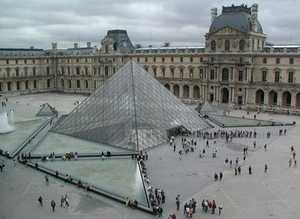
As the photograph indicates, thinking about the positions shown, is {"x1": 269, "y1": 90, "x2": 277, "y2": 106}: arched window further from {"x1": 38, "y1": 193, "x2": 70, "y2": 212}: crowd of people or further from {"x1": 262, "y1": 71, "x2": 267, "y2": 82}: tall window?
{"x1": 38, "y1": 193, "x2": 70, "y2": 212}: crowd of people

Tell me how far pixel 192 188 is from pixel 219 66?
33675mm

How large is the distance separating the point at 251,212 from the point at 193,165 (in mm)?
7612

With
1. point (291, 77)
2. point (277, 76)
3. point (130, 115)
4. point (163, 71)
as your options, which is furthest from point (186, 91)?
point (130, 115)

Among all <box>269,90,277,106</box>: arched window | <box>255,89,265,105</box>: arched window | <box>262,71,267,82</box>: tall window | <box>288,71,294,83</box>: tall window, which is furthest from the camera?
<box>255,89,265,105</box>: arched window

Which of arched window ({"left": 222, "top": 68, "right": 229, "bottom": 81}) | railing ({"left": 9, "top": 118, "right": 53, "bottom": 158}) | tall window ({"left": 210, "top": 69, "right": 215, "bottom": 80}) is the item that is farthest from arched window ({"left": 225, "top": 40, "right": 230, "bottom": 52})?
railing ({"left": 9, "top": 118, "right": 53, "bottom": 158})

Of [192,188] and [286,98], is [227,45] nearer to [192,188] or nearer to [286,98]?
[286,98]

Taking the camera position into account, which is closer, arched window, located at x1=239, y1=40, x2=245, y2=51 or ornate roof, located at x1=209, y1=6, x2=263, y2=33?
ornate roof, located at x1=209, y1=6, x2=263, y2=33

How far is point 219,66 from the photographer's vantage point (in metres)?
51.8

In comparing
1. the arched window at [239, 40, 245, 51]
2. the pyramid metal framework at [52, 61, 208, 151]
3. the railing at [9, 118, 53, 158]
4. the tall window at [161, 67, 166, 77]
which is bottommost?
the railing at [9, 118, 53, 158]

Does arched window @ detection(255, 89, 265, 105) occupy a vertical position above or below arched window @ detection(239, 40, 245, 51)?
below

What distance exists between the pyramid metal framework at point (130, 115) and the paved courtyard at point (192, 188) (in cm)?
224

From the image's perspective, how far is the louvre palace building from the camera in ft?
Answer: 157

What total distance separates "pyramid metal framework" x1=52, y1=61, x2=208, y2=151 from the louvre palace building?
16522 millimetres

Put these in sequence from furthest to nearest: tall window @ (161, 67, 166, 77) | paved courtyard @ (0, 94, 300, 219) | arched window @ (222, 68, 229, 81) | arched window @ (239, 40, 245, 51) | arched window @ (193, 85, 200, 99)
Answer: tall window @ (161, 67, 166, 77) < arched window @ (193, 85, 200, 99) < arched window @ (222, 68, 229, 81) < arched window @ (239, 40, 245, 51) < paved courtyard @ (0, 94, 300, 219)
